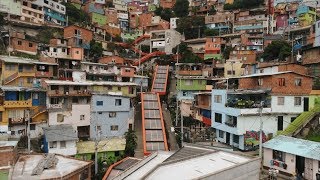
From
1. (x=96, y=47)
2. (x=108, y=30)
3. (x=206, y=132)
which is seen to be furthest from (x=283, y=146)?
(x=108, y=30)

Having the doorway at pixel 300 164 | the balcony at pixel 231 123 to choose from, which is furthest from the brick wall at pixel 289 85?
the doorway at pixel 300 164

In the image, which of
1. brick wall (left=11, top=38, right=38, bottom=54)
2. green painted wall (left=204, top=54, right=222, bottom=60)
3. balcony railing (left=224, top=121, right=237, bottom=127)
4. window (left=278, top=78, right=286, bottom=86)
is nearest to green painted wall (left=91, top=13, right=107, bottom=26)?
brick wall (left=11, top=38, right=38, bottom=54)

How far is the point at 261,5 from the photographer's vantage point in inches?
3248

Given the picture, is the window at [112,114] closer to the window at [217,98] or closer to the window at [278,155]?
the window at [217,98]

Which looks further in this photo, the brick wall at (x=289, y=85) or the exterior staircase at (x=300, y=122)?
the brick wall at (x=289, y=85)

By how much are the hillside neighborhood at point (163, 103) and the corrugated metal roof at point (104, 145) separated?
0.38 feet

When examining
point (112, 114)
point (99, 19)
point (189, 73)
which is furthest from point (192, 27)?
point (112, 114)

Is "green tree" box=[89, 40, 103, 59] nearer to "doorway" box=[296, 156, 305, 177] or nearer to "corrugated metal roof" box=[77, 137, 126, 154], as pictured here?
"corrugated metal roof" box=[77, 137, 126, 154]

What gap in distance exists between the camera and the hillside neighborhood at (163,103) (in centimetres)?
2341

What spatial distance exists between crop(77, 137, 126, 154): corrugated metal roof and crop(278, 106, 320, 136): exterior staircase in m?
16.6

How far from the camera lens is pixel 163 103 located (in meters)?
50.4

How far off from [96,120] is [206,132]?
1293 centimetres

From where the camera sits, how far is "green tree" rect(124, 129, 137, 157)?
34244 millimetres

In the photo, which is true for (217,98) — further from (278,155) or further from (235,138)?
(278,155)
